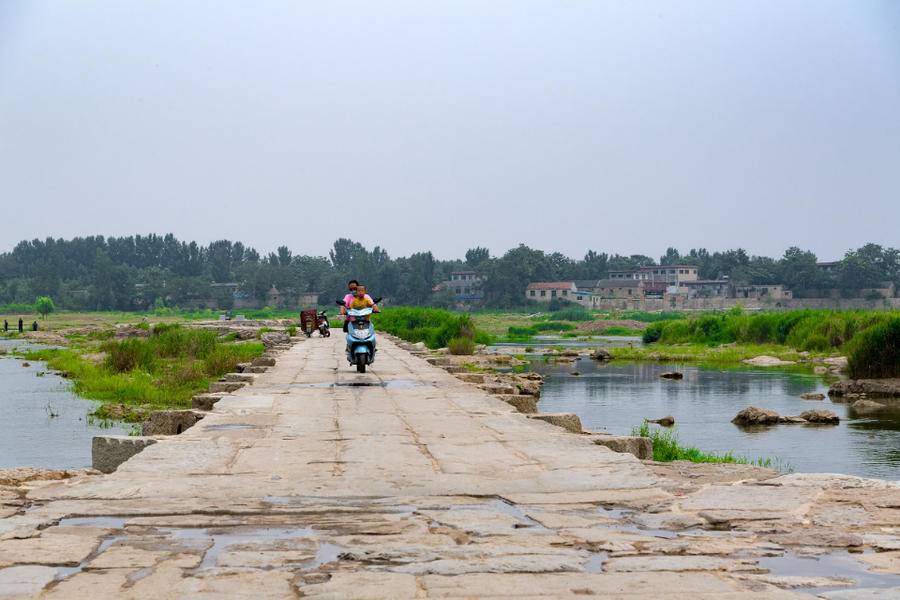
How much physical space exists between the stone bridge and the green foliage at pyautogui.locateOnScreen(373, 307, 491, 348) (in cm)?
3596

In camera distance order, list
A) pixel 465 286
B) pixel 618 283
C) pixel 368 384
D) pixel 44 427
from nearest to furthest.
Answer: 1. pixel 368 384
2. pixel 44 427
3. pixel 465 286
4. pixel 618 283

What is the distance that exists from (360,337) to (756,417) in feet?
26.3

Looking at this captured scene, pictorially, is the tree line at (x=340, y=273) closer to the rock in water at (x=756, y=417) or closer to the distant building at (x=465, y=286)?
the distant building at (x=465, y=286)

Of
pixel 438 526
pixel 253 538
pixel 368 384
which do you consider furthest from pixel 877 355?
pixel 253 538

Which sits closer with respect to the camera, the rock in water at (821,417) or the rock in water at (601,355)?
the rock in water at (821,417)

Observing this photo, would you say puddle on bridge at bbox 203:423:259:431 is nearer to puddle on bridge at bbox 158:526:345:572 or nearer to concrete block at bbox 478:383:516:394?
puddle on bridge at bbox 158:526:345:572

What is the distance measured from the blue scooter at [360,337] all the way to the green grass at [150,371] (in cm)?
438

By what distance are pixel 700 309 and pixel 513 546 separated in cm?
11596

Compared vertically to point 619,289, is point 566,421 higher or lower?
lower

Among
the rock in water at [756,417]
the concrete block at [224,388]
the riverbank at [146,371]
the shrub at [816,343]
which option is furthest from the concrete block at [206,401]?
the shrub at [816,343]

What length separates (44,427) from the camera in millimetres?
18125

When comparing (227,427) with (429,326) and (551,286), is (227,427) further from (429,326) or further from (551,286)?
(551,286)

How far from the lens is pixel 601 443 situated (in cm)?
893

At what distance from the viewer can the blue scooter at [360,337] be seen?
16.6m
